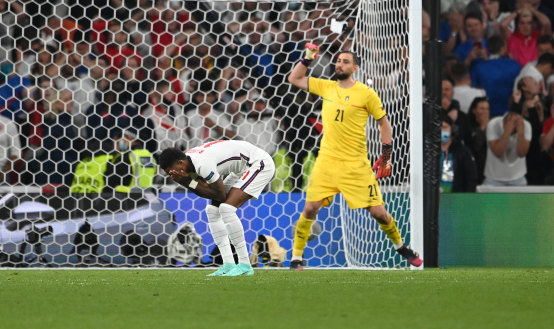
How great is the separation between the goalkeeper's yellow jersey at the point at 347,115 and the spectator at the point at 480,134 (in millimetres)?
3142

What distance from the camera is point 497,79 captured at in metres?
12.2

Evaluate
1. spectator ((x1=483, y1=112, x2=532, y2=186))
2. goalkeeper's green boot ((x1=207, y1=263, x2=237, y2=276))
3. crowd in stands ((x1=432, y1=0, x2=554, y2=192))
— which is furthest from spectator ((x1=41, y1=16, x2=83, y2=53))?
Answer: spectator ((x1=483, y1=112, x2=532, y2=186))

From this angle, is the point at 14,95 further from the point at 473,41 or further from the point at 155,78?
the point at 473,41

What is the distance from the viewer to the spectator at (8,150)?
9.52 meters

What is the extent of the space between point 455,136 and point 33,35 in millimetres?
4451

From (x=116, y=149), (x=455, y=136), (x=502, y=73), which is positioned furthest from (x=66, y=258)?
(x=502, y=73)

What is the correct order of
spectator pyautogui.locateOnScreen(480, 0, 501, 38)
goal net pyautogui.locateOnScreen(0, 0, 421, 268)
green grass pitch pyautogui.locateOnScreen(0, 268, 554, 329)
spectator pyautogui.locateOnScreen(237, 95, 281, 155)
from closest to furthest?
green grass pitch pyautogui.locateOnScreen(0, 268, 554, 329) → goal net pyautogui.locateOnScreen(0, 0, 421, 268) → spectator pyautogui.locateOnScreen(237, 95, 281, 155) → spectator pyautogui.locateOnScreen(480, 0, 501, 38)

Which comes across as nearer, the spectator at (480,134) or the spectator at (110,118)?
the spectator at (110,118)

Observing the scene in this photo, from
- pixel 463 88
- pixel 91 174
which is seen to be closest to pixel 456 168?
pixel 463 88

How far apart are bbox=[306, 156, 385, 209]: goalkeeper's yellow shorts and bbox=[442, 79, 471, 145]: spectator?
2.77 metres

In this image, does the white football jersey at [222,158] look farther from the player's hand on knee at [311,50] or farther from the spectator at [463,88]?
the spectator at [463,88]

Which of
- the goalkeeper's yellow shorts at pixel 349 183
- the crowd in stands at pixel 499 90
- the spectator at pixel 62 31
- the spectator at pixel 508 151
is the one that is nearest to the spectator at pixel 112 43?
the spectator at pixel 62 31

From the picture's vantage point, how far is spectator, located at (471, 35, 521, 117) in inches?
480

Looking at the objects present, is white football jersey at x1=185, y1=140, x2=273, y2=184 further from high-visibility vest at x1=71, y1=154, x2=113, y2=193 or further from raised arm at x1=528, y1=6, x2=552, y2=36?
raised arm at x1=528, y1=6, x2=552, y2=36
